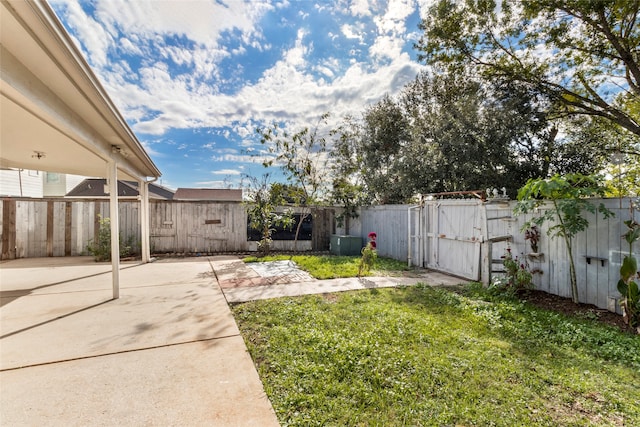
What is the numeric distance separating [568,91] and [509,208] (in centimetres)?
570

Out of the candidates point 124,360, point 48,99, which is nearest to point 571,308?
point 124,360

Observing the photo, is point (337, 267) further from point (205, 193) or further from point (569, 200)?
point (205, 193)

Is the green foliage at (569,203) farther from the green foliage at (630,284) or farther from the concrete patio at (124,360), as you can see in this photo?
the concrete patio at (124,360)

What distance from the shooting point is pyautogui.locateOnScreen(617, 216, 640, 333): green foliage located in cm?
306

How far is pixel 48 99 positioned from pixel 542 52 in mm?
10940

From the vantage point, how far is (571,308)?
12.2ft

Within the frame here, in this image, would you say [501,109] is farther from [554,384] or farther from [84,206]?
[84,206]

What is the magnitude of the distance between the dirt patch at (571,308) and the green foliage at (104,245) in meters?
9.25

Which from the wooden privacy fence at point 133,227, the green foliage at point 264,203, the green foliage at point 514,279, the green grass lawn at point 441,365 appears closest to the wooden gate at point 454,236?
the green foliage at point 514,279

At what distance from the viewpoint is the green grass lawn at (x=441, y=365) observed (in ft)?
5.80

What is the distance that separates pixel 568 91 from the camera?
25.5ft

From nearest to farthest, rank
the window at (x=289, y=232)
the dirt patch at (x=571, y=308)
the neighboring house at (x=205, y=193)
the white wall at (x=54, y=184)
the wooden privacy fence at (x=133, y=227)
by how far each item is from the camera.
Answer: the dirt patch at (x=571, y=308) < the wooden privacy fence at (x=133, y=227) < the window at (x=289, y=232) < the white wall at (x=54, y=184) < the neighboring house at (x=205, y=193)

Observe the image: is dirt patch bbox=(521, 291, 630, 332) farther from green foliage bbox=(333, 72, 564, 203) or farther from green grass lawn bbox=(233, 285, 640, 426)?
green foliage bbox=(333, 72, 564, 203)

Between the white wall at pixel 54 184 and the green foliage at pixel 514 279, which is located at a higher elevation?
Result: the white wall at pixel 54 184
